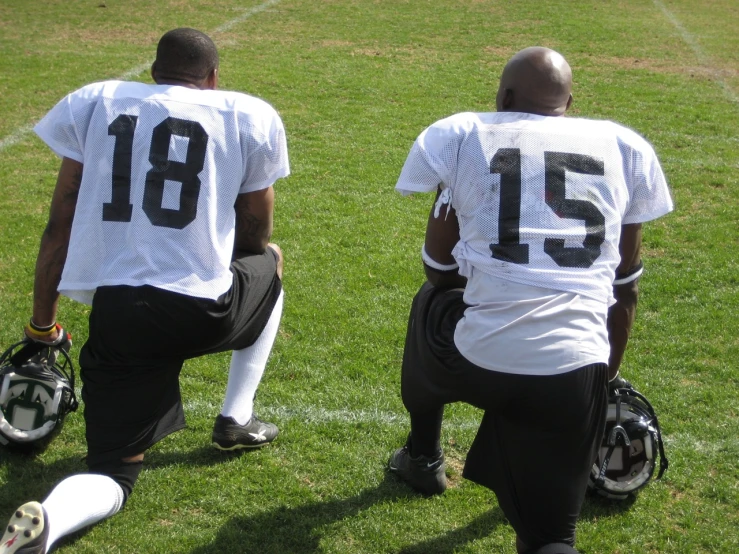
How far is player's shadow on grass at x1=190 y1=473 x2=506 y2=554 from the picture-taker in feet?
10.0

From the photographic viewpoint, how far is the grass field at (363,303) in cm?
320

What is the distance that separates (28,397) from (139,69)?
25.7 ft

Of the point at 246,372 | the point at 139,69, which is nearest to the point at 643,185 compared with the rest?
the point at 246,372

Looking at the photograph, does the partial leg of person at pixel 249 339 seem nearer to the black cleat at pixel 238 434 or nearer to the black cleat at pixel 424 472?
the black cleat at pixel 238 434

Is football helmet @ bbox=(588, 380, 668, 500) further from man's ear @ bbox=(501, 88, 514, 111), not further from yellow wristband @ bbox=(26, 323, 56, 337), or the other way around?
yellow wristband @ bbox=(26, 323, 56, 337)

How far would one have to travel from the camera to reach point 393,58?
11484 mm

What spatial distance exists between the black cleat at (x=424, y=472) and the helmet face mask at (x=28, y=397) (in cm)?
141

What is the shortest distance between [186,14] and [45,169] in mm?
8388

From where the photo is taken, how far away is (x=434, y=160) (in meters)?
2.52

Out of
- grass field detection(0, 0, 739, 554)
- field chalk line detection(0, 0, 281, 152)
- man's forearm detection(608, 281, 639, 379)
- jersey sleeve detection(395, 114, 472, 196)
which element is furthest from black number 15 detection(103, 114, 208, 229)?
field chalk line detection(0, 0, 281, 152)

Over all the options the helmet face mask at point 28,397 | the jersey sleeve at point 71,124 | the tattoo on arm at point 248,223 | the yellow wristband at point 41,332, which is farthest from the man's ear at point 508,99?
the helmet face mask at point 28,397

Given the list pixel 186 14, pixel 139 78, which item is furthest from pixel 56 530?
pixel 186 14

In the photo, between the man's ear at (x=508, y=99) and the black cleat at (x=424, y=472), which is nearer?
the man's ear at (x=508, y=99)

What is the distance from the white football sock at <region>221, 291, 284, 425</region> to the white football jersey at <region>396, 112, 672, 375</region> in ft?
3.77
